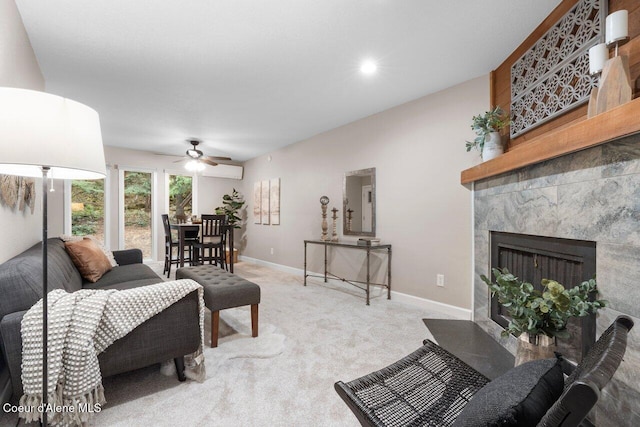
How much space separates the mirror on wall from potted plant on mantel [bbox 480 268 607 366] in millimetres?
2308

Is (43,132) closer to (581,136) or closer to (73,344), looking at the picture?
(73,344)

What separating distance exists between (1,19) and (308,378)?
268cm

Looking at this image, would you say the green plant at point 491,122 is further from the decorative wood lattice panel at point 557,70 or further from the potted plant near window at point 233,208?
the potted plant near window at point 233,208

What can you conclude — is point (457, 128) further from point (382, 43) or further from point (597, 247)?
point (597, 247)

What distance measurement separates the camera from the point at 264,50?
222 cm

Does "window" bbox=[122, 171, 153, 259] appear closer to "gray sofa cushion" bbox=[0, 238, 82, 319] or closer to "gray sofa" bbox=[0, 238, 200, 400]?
"gray sofa" bbox=[0, 238, 200, 400]

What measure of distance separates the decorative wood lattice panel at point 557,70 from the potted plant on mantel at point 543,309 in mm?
1089

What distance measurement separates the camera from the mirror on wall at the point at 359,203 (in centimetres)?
366

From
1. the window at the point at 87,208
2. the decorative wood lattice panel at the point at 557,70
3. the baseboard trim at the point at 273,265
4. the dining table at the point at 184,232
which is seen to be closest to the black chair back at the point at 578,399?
the decorative wood lattice panel at the point at 557,70

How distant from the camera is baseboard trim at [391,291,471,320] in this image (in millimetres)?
2719

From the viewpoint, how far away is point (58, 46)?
2.16 metres

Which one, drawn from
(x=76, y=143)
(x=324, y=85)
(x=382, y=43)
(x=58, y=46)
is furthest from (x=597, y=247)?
(x=58, y=46)

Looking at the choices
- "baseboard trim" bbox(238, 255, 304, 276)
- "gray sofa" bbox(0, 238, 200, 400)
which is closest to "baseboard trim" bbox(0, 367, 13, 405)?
"gray sofa" bbox(0, 238, 200, 400)

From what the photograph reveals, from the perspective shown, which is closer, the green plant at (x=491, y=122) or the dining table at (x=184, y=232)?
the green plant at (x=491, y=122)
